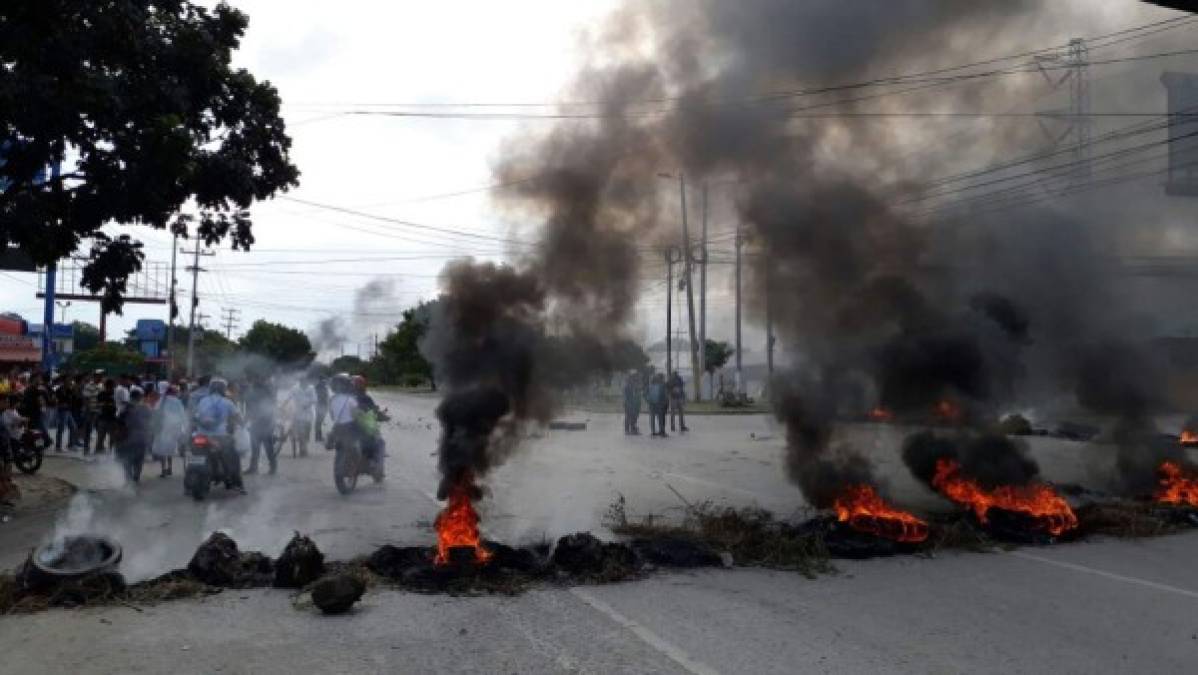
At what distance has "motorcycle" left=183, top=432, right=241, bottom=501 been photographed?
33.9 ft

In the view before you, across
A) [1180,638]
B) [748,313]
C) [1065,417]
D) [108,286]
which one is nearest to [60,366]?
[108,286]

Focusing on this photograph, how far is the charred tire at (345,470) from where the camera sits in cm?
1081

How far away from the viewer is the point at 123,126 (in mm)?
9555

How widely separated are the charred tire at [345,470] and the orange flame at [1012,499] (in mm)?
6952

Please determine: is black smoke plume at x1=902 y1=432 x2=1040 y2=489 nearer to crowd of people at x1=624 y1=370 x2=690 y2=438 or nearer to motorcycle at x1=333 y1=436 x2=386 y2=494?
motorcycle at x1=333 y1=436 x2=386 y2=494

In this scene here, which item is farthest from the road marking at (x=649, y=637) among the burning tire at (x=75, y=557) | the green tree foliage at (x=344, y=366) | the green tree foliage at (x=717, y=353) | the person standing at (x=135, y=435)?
→ the green tree foliage at (x=717, y=353)

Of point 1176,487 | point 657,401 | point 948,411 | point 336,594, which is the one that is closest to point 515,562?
point 336,594

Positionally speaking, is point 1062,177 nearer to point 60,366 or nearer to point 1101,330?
point 1101,330

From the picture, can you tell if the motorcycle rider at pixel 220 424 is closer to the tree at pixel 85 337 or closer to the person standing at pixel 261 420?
the person standing at pixel 261 420

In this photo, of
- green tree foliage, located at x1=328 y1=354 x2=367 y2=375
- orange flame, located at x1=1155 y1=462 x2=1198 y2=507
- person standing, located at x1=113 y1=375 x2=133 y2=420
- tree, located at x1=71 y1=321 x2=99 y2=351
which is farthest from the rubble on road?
tree, located at x1=71 y1=321 x2=99 y2=351

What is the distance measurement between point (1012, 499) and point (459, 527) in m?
5.11

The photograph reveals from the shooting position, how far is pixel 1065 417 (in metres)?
14.0

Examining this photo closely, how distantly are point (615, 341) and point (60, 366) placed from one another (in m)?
42.7

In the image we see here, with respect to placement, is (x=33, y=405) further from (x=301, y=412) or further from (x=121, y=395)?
(x=301, y=412)
